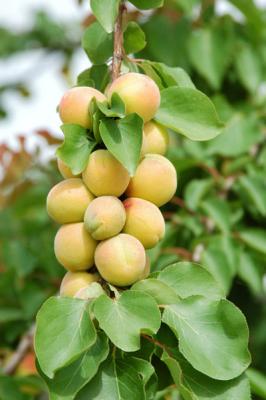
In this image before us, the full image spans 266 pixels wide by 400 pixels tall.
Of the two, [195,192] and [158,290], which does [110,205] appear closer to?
[158,290]

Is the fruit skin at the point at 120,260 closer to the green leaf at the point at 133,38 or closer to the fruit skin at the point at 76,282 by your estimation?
the fruit skin at the point at 76,282

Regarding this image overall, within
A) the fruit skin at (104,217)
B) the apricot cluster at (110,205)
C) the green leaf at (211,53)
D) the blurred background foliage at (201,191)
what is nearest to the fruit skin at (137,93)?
the apricot cluster at (110,205)

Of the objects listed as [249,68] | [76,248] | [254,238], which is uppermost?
[76,248]

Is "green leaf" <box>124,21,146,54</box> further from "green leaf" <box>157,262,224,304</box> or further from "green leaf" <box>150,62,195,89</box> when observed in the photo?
"green leaf" <box>157,262,224,304</box>

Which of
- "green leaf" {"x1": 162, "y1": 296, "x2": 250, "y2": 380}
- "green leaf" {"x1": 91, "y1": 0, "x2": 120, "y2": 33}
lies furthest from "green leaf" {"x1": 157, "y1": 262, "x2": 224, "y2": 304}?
"green leaf" {"x1": 91, "y1": 0, "x2": 120, "y2": 33}

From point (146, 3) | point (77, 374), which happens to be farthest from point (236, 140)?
point (77, 374)

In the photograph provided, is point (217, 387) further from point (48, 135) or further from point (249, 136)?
point (48, 135)
